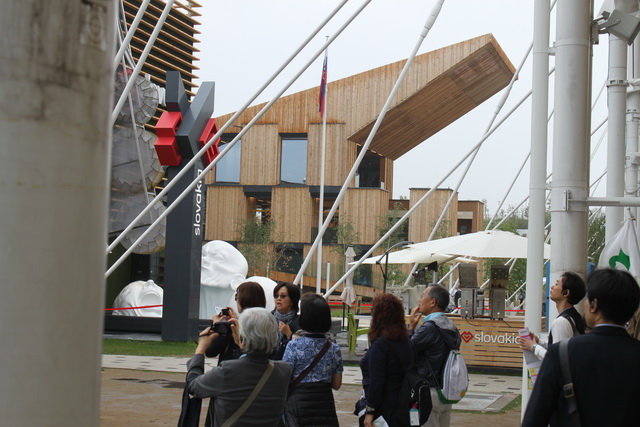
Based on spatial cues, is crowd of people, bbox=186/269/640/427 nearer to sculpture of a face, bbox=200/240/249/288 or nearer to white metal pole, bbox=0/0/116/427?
white metal pole, bbox=0/0/116/427

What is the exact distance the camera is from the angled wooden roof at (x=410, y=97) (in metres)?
43.7

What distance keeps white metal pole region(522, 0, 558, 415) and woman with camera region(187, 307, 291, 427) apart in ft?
11.7

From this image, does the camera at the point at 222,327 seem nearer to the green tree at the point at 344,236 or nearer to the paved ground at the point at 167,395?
the paved ground at the point at 167,395

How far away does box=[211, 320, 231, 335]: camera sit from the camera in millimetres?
4860

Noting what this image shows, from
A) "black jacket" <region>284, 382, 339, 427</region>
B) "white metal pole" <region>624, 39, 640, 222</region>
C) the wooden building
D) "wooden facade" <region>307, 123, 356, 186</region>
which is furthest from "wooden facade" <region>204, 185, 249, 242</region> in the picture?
"black jacket" <region>284, 382, 339, 427</region>

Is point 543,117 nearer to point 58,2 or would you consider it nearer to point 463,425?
point 463,425

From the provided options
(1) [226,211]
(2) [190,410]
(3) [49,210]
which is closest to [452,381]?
(2) [190,410]

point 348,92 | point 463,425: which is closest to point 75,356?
point 463,425

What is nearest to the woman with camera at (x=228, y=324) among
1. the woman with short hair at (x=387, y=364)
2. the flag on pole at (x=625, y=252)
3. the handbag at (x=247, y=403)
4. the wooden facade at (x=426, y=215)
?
the handbag at (x=247, y=403)

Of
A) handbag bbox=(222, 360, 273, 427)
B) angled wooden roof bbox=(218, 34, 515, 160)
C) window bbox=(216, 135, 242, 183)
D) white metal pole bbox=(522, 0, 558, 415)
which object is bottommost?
handbag bbox=(222, 360, 273, 427)

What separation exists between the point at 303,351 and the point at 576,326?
1641mm

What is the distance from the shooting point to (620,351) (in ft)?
9.82

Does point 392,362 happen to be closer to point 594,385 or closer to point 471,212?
point 594,385

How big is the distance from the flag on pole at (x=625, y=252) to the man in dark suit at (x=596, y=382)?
5.10 metres
